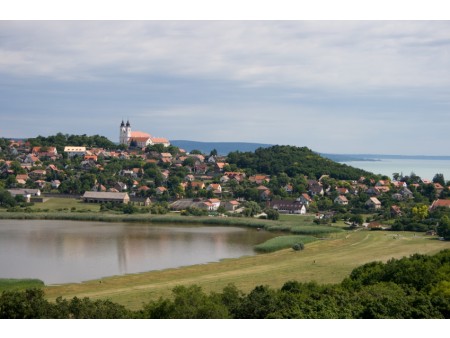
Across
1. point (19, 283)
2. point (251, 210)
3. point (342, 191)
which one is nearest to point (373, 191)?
point (342, 191)

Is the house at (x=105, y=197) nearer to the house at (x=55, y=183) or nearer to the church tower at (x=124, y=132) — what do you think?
the house at (x=55, y=183)

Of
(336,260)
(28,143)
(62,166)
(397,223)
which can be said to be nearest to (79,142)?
(28,143)

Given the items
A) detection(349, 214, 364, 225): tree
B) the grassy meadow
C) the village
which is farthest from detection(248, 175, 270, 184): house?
detection(349, 214, 364, 225): tree

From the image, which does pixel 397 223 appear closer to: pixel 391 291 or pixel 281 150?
pixel 391 291

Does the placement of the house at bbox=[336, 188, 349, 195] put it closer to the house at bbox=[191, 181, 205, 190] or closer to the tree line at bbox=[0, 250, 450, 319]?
the house at bbox=[191, 181, 205, 190]

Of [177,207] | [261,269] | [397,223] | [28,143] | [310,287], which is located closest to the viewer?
[310,287]
